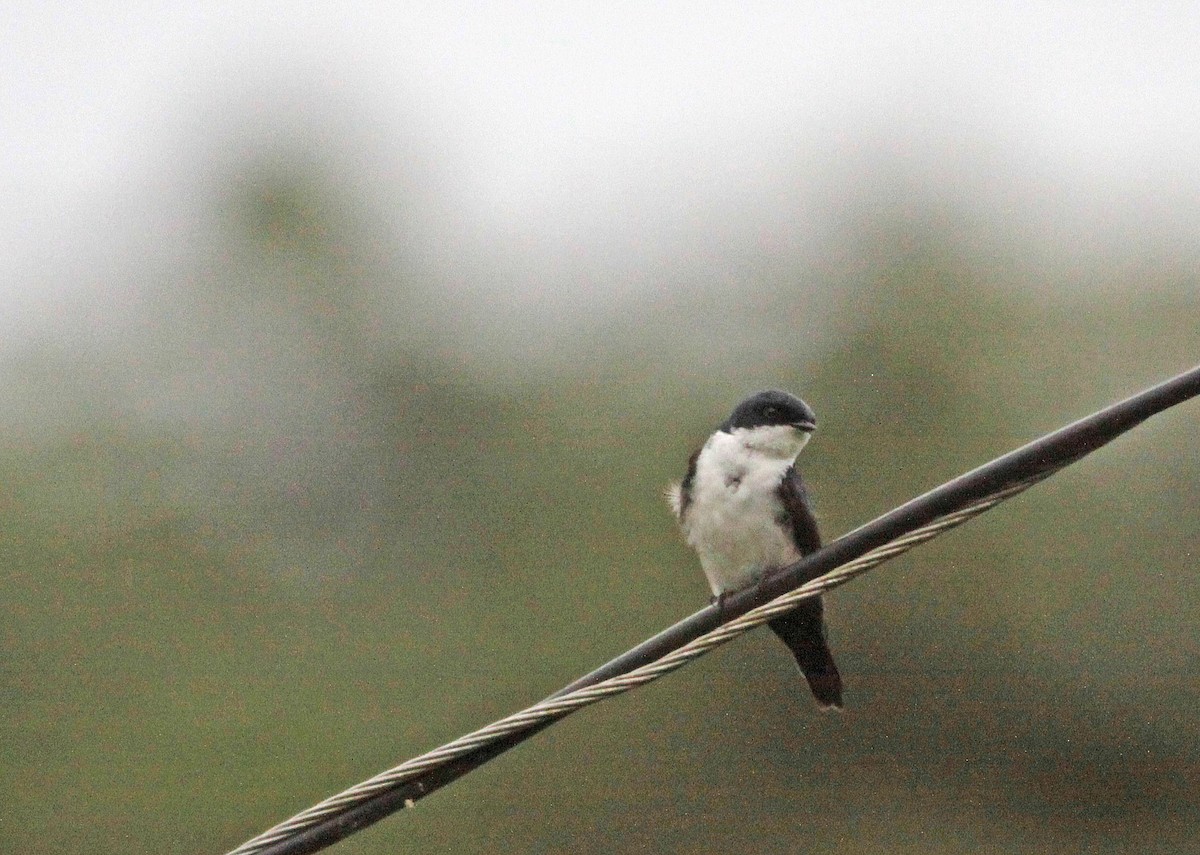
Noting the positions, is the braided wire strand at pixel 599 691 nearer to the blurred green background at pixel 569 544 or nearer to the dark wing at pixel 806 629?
the dark wing at pixel 806 629

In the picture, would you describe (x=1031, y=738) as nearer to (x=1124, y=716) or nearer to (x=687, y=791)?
(x=1124, y=716)

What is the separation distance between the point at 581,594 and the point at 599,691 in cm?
2176

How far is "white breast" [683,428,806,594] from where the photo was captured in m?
→ 5.98

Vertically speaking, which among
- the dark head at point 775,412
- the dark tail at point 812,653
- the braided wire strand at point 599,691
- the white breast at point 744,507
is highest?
the dark head at point 775,412

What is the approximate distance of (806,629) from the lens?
596 centimetres

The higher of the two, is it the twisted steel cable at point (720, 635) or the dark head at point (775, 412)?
the dark head at point (775, 412)

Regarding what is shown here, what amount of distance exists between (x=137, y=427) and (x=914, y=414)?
40.3ft

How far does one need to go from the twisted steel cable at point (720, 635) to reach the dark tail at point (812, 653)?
250cm

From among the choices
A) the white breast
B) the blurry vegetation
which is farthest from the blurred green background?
the white breast

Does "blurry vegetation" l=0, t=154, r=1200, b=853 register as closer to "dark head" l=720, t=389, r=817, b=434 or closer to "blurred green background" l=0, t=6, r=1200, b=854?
"blurred green background" l=0, t=6, r=1200, b=854

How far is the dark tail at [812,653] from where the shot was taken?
5910mm

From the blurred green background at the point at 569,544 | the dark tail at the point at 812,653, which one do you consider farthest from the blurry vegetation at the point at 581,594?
the dark tail at the point at 812,653

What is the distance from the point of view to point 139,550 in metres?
27.4

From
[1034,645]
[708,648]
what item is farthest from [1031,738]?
[708,648]
